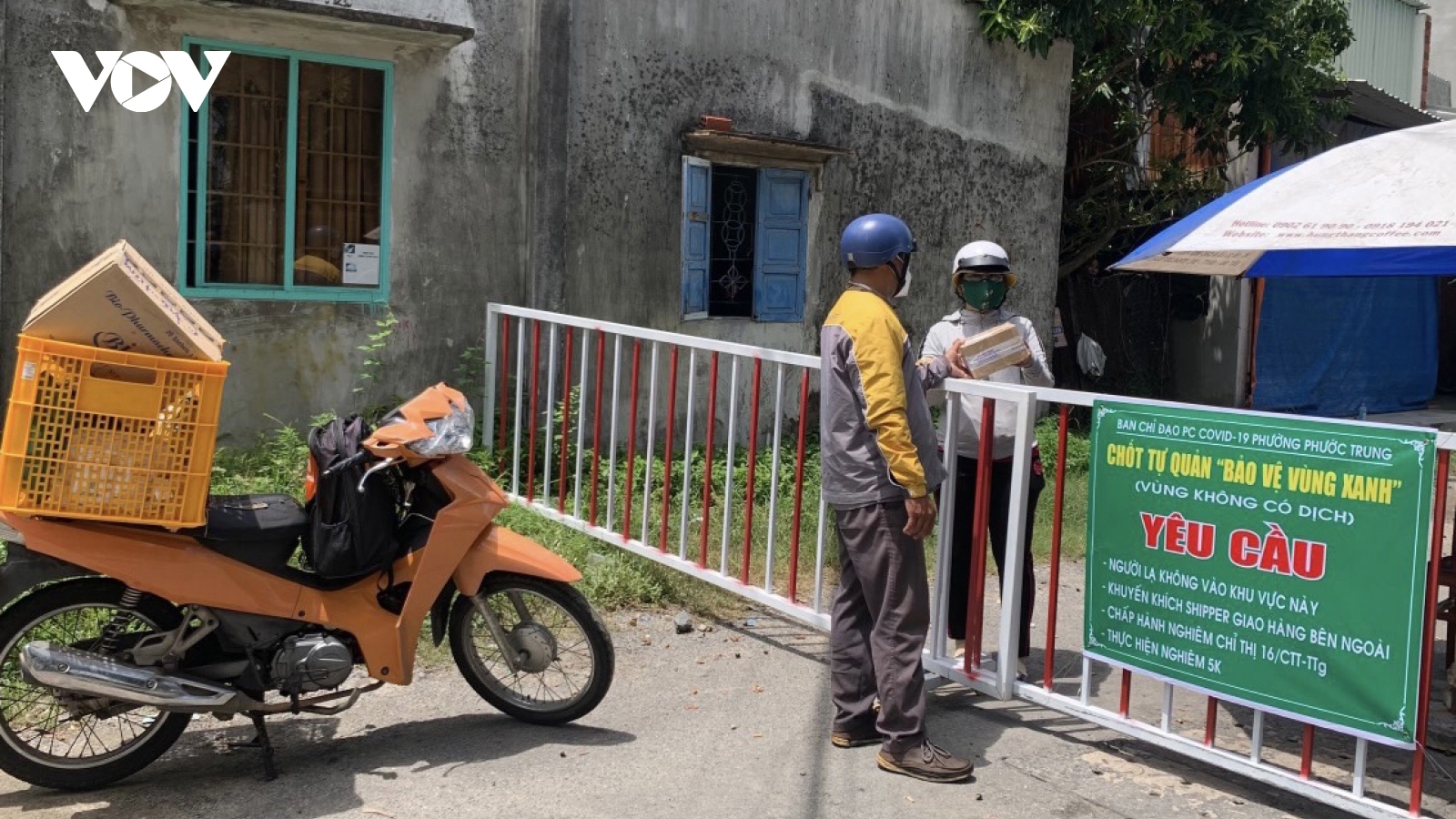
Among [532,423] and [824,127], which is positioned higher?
[824,127]

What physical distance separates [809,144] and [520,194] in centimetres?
235

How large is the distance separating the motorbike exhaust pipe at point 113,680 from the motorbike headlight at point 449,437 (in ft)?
3.11

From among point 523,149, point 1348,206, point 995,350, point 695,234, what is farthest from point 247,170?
point 1348,206

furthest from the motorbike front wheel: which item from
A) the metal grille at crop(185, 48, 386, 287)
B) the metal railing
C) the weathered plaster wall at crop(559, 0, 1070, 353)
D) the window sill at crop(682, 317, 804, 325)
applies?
the window sill at crop(682, 317, 804, 325)

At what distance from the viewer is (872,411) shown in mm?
4098

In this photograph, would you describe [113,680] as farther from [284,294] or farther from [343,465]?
[284,294]

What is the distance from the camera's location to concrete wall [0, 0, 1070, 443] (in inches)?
278

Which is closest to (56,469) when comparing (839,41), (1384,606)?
(1384,606)

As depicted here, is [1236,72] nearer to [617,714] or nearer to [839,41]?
[839,41]

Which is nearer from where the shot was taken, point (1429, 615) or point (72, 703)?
point (1429, 615)

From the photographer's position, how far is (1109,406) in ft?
13.6

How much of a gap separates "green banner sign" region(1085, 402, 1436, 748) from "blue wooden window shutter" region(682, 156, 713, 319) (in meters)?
5.36

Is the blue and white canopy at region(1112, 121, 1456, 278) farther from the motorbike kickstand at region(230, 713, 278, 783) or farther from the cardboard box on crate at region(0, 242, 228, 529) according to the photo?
the motorbike kickstand at region(230, 713, 278, 783)

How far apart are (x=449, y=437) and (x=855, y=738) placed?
67.9 inches
